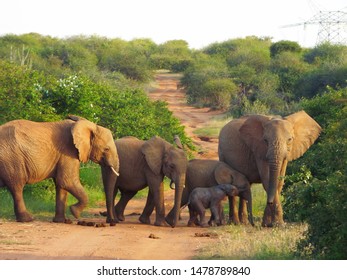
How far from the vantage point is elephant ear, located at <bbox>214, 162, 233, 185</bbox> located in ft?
48.5

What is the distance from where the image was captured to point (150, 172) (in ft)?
48.7

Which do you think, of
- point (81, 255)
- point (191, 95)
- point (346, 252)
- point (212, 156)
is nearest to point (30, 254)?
point (81, 255)

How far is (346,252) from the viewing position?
9109mm

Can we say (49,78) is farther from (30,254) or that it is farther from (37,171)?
(30,254)

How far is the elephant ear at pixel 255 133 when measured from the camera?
47.7 feet

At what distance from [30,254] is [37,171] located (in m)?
4.02

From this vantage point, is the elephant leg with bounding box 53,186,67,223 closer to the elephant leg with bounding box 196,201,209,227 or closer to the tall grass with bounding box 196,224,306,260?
the elephant leg with bounding box 196,201,209,227

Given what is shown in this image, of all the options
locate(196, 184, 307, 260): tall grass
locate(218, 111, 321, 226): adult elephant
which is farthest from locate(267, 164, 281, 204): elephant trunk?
locate(196, 184, 307, 260): tall grass

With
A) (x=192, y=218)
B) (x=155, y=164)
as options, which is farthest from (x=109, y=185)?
(x=192, y=218)

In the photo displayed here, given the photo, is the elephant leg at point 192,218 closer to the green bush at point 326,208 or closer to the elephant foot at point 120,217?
the elephant foot at point 120,217

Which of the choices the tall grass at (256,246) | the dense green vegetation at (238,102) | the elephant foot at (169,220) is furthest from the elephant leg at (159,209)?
the tall grass at (256,246)

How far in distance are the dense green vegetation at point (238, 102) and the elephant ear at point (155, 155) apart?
2088mm
